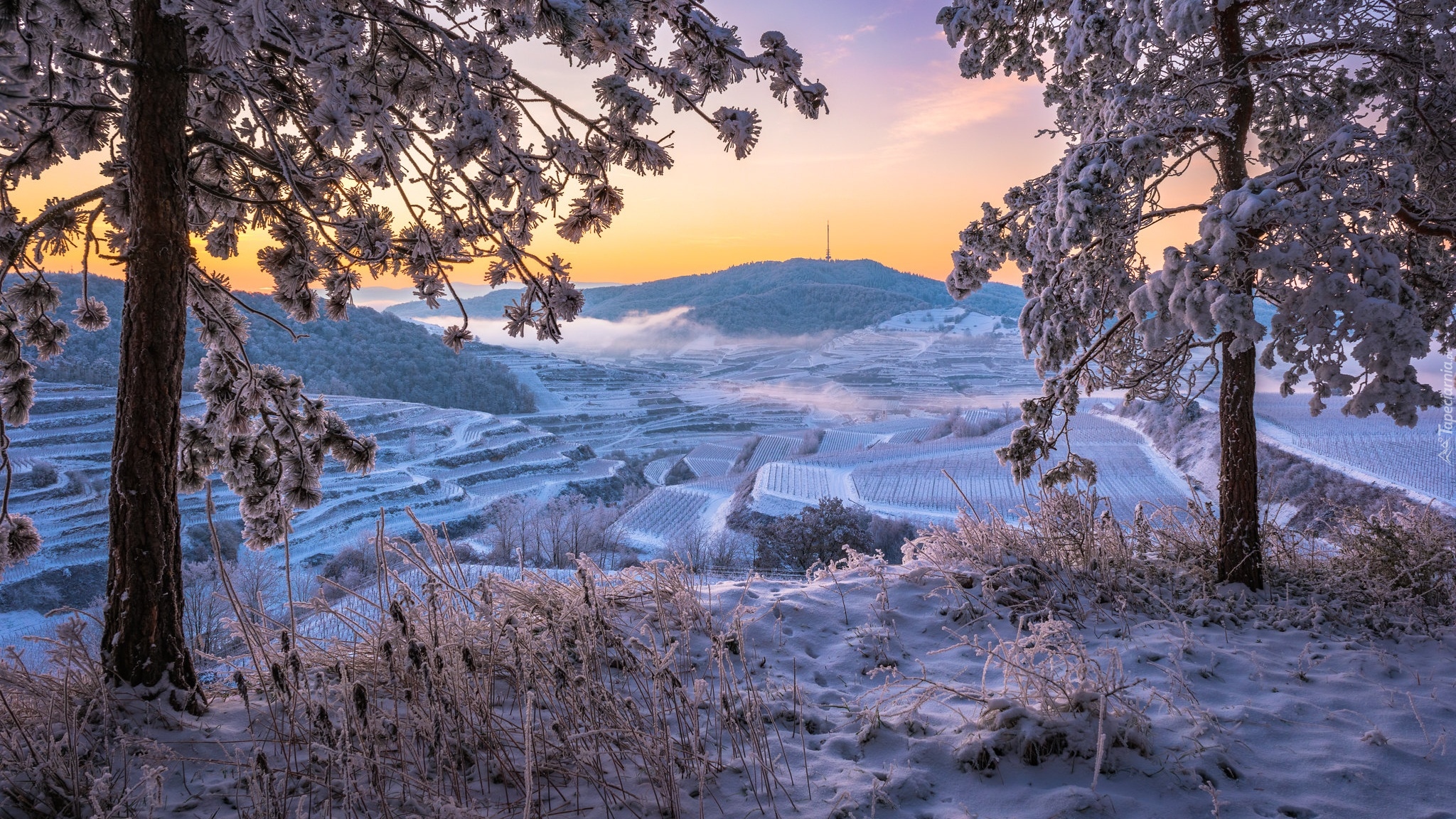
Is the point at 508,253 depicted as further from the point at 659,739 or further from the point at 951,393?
the point at 951,393

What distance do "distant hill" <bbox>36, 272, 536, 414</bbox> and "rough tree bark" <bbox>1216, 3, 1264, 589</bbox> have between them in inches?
1733

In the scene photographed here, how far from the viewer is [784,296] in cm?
11856

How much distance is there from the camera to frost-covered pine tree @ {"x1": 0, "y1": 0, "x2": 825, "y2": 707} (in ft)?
8.21

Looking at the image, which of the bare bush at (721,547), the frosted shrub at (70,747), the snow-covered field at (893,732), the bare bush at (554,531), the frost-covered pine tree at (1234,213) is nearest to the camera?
the frosted shrub at (70,747)

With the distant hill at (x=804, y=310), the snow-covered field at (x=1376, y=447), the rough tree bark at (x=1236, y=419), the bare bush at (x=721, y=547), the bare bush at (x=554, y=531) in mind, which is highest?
the distant hill at (x=804, y=310)

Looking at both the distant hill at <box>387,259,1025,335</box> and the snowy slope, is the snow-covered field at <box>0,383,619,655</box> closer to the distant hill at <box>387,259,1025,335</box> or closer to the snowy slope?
the snowy slope

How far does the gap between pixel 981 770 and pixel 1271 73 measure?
4876 mm

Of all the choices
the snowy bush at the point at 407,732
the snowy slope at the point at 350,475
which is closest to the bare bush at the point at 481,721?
the snowy bush at the point at 407,732

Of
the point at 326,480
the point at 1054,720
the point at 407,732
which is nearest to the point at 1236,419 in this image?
the point at 1054,720

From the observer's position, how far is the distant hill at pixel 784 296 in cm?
11112

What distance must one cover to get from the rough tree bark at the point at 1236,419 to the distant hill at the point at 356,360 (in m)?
Result: 44.0

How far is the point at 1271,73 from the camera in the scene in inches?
181

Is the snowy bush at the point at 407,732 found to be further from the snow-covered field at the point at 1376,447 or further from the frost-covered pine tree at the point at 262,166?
the snow-covered field at the point at 1376,447

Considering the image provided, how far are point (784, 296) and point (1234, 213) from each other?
4580 inches
